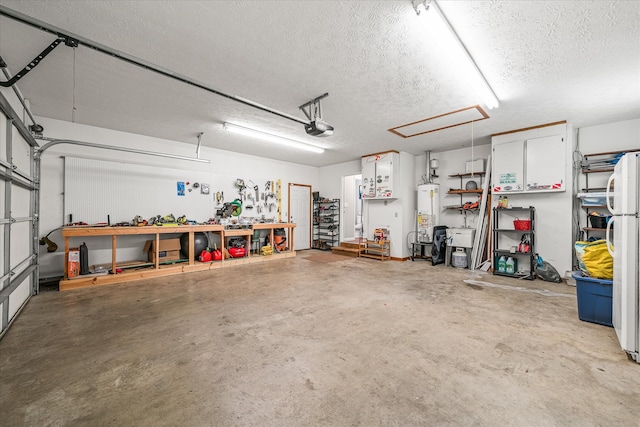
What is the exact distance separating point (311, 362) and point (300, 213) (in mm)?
6910

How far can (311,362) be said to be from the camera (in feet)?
7.12

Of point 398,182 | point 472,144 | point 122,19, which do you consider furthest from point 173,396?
point 472,144

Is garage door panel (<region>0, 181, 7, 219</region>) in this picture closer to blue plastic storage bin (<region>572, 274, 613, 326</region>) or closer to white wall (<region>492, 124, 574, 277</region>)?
blue plastic storage bin (<region>572, 274, 613, 326</region>)

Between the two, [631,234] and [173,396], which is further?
[631,234]

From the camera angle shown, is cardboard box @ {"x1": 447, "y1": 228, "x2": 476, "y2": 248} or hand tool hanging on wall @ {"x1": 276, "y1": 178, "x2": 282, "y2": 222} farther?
hand tool hanging on wall @ {"x1": 276, "y1": 178, "x2": 282, "y2": 222}

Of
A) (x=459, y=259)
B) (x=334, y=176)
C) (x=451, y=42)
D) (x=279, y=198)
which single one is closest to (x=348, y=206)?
(x=334, y=176)

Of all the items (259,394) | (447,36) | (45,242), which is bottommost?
(259,394)

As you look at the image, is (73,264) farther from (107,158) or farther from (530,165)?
(530,165)

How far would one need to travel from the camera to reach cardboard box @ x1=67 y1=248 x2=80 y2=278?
4328mm

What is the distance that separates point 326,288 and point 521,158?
4722 mm

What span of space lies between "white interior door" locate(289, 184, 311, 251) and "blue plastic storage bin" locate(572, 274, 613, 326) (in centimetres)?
685

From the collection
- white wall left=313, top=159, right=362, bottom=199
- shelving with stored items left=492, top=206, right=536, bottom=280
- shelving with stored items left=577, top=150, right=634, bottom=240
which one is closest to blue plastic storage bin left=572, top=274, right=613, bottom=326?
shelving with stored items left=492, top=206, right=536, bottom=280

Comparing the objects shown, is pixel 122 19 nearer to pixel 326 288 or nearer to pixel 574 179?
pixel 326 288

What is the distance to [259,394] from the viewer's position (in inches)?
70.6
